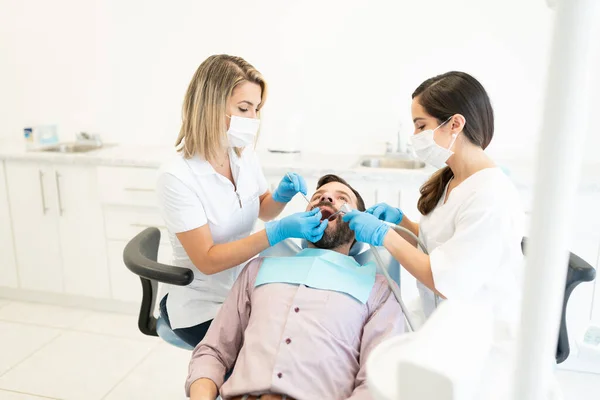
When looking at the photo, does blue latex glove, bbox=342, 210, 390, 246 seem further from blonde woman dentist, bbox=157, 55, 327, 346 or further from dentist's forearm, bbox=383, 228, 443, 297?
blonde woman dentist, bbox=157, 55, 327, 346

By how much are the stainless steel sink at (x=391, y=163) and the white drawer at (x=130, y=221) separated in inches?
43.2

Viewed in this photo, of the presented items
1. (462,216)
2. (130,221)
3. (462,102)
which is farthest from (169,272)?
(130,221)

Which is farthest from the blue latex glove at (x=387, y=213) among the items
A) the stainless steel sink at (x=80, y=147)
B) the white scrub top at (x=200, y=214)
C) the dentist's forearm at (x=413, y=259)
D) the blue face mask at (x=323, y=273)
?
the stainless steel sink at (x=80, y=147)

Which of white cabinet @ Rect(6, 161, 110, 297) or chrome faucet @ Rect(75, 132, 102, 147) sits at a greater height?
chrome faucet @ Rect(75, 132, 102, 147)

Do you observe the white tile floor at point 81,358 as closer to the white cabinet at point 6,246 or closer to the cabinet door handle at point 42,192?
the white cabinet at point 6,246

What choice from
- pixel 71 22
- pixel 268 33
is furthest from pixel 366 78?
pixel 71 22

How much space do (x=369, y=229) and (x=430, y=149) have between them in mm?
282

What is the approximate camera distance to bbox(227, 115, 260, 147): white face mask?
162 cm

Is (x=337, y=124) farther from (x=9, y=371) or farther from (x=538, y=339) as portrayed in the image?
(x=538, y=339)

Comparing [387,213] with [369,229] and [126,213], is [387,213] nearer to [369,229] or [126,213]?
[369,229]

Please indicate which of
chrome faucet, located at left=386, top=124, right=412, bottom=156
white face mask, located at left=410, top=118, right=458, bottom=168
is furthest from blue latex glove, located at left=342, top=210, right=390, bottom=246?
chrome faucet, located at left=386, top=124, right=412, bottom=156

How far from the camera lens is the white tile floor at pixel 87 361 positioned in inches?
85.4

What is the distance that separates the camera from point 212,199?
1603 millimetres

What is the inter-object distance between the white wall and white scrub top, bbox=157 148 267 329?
1.14 metres
